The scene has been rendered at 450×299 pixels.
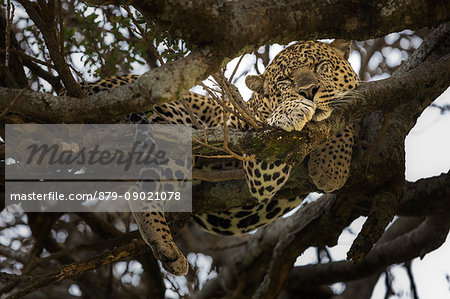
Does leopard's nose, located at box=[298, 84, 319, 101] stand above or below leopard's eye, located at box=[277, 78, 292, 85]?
below

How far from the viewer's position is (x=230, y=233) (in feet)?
22.3

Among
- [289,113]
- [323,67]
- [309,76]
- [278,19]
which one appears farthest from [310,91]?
[278,19]

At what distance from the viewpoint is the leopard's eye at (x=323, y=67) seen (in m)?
5.61

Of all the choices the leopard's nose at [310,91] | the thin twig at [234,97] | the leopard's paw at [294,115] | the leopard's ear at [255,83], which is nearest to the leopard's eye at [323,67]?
the leopard's nose at [310,91]

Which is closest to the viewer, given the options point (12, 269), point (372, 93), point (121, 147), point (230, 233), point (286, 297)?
point (372, 93)

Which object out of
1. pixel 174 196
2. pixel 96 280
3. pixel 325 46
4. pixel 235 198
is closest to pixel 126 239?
pixel 174 196

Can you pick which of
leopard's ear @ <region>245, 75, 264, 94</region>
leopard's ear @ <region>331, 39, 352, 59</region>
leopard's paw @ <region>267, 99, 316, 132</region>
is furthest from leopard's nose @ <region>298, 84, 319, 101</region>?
leopard's ear @ <region>331, 39, 352, 59</region>

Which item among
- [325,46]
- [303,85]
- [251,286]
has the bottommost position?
[251,286]

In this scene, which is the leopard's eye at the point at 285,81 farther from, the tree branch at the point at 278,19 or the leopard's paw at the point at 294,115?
the tree branch at the point at 278,19

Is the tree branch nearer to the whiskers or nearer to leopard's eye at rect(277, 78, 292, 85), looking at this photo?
the whiskers

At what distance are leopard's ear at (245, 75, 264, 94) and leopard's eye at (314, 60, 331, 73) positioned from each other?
538 mm

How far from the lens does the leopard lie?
5.08 metres

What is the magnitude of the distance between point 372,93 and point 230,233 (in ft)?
8.38

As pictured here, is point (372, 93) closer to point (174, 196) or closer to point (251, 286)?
point (174, 196)
